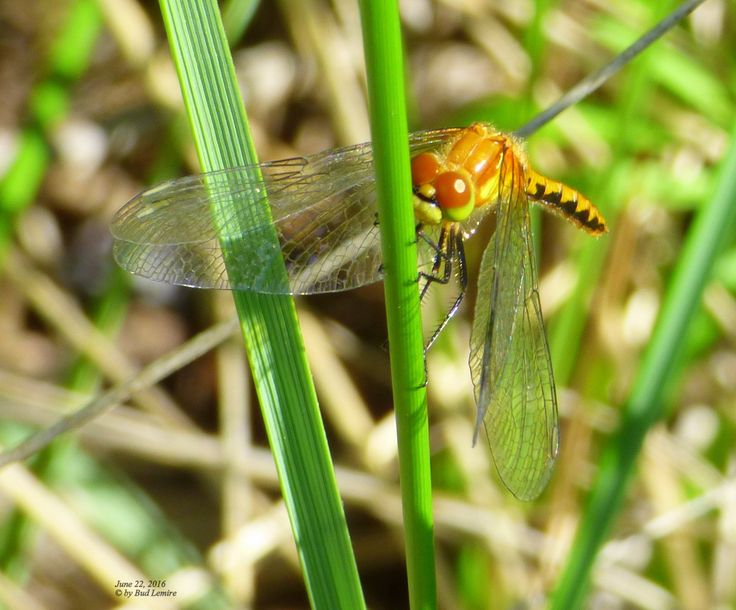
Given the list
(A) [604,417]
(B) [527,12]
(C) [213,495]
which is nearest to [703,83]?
(B) [527,12]

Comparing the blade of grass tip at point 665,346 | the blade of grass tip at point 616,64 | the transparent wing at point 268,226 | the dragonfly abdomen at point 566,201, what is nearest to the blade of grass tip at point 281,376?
the transparent wing at point 268,226

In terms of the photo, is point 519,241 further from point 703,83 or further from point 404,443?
point 703,83

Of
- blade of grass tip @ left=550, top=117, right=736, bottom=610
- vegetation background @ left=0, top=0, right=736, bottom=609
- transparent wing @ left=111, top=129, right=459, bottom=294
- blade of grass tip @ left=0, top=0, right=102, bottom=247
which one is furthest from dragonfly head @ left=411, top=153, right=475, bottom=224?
blade of grass tip @ left=0, top=0, right=102, bottom=247

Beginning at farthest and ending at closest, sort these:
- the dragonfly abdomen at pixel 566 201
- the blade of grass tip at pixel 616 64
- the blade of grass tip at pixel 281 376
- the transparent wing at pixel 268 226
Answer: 1. the dragonfly abdomen at pixel 566 201
2. the blade of grass tip at pixel 616 64
3. the transparent wing at pixel 268 226
4. the blade of grass tip at pixel 281 376

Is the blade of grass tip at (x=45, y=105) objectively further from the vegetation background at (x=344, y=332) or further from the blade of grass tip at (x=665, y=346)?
the blade of grass tip at (x=665, y=346)

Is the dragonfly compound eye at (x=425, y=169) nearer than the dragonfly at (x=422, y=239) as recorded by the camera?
No

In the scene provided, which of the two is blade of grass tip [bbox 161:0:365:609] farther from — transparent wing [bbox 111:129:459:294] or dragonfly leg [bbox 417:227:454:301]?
dragonfly leg [bbox 417:227:454:301]
